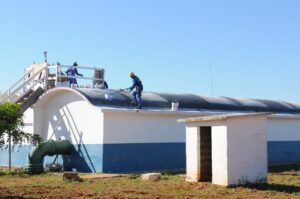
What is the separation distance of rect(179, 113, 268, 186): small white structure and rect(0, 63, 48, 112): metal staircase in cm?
911

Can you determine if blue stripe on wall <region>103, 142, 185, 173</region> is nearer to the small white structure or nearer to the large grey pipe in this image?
the large grey pipe

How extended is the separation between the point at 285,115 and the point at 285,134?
3.40ft

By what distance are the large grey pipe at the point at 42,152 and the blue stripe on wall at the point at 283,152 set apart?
10.4 metres

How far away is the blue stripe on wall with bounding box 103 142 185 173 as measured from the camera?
66.0 feet

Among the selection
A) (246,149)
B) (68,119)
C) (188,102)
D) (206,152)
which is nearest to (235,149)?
(246,149)

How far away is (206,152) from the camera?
54.1ft

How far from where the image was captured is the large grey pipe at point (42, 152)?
19.8m

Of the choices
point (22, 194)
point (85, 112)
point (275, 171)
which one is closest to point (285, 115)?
point (275, 171)

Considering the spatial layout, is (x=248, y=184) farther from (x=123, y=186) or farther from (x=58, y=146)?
(x=58, y=146)

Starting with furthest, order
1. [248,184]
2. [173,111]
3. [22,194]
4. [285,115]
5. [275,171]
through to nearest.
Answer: [285,115] < [173,111] < [275,171] < [248,184] < [22,194]

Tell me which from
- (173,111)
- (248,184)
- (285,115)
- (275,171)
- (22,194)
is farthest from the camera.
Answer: (285,115)

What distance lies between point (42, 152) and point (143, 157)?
13.4 ft

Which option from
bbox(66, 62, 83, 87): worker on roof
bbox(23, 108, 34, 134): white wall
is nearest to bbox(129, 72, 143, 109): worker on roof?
bbox(66, 62, 83, 87): worker on roof

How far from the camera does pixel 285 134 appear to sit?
2647 cm
